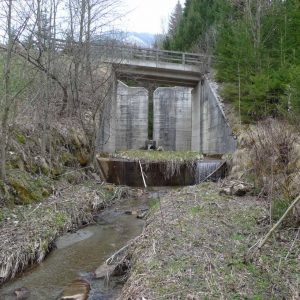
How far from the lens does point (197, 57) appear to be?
20.1m

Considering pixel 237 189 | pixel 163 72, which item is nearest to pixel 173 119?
pixel 163 72

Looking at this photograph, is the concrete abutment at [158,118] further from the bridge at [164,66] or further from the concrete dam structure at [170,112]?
the bridge at [164,66]

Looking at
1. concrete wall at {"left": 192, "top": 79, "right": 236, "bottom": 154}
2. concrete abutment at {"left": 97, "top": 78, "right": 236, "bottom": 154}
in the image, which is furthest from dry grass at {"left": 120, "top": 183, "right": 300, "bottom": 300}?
concrete abutment at {"left": 97, "top": 78, "right": 236, "bottom": 154}

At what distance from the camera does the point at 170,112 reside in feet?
Result: 77.6

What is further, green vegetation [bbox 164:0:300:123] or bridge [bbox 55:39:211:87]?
bridge [bbox 55:39:211:87]

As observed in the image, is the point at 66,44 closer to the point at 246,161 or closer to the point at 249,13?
the point at 246,161

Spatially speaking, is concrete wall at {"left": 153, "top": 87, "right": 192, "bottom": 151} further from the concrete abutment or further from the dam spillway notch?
the dam spillway notch

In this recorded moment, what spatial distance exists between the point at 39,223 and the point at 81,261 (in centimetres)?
115

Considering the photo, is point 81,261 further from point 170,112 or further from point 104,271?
point 170,112

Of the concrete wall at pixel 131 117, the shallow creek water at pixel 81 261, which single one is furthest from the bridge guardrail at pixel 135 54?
the shallow creek water at pixel 81 261

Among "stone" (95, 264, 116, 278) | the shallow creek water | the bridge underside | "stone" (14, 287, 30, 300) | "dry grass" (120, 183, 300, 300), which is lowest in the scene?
the shallow creek water

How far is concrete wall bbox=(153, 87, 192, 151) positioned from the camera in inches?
919

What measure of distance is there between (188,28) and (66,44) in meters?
15.6

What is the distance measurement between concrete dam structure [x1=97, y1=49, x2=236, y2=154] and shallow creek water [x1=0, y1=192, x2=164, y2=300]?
7268 millimetres
